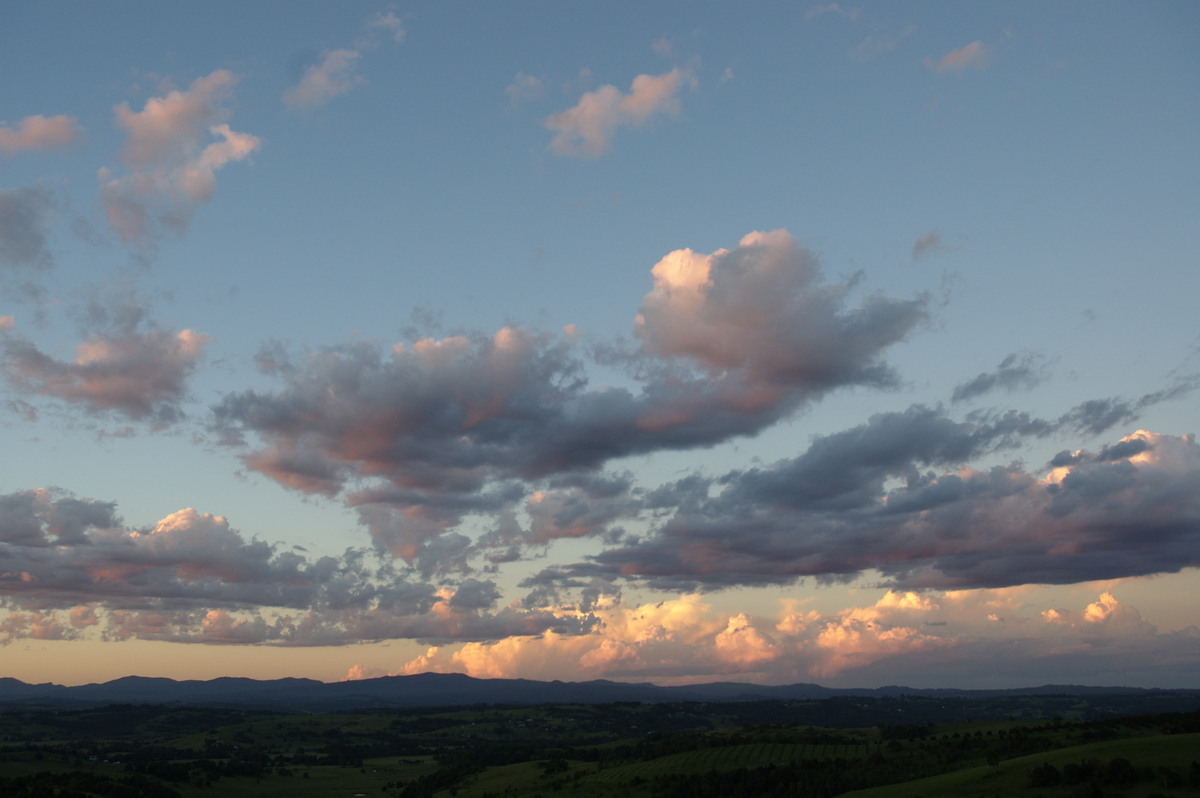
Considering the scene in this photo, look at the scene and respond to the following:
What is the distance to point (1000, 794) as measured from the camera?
111m

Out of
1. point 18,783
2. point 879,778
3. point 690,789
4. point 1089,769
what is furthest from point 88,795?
point 1089,769

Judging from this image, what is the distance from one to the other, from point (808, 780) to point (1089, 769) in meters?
87.0

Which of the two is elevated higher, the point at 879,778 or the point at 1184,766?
the point at 1184,766

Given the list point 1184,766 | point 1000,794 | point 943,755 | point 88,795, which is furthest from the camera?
point 88,795

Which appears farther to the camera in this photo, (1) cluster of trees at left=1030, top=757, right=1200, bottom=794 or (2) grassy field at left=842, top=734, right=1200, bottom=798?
(2) grassy field at left=842, top=734, right=1200, bottom=798

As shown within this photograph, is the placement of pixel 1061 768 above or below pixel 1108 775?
below

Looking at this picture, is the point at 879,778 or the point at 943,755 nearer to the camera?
the point at 879,778

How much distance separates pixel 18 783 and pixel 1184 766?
731 feet

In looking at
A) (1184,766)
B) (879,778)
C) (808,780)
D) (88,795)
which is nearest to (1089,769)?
(1184,766)

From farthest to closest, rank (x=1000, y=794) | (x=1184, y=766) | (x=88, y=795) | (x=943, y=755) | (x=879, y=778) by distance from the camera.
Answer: (x=88, y=795), (x=943, y=755), (x=879, y=778), (x=1000, y=794), (x=1184, y=766)

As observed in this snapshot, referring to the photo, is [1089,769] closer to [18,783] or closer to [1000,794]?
[1000,794]

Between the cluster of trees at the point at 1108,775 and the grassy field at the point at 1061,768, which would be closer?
the cluster of trees at the point at 1108,775

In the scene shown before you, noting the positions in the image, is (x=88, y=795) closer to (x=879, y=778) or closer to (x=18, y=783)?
(x=18, y=783)

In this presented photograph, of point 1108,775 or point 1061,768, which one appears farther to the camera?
point 1061,768
